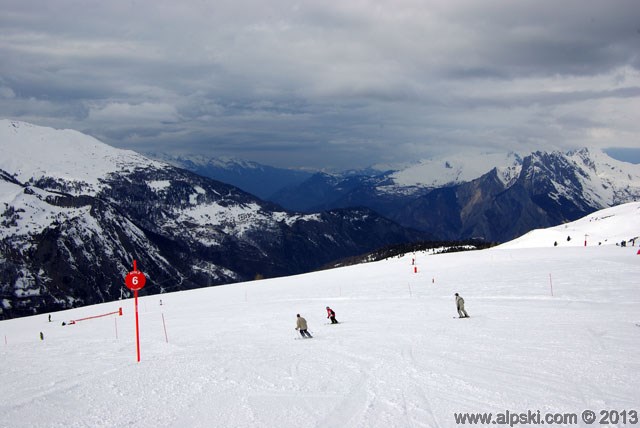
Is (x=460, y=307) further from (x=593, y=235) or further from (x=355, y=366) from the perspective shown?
(x=593, y=235)

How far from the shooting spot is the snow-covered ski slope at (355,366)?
46.0ft


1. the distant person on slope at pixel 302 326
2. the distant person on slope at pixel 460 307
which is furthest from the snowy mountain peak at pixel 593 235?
the distant person on slope at pixel 302 326

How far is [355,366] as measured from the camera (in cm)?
1927

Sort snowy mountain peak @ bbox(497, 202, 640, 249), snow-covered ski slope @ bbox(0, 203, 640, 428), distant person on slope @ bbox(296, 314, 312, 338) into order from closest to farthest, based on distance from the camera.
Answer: snow-covered ski slope @ bbox(0, 203, 640, 428) → distant person on slope @ bbox(296, 314, 312, 338) → snowy mountain peak @ bbox(497, 202, 640, 249)

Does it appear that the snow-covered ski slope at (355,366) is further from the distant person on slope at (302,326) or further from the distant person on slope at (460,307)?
the distant person on slope at (302,326)

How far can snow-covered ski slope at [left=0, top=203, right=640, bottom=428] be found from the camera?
552 inches

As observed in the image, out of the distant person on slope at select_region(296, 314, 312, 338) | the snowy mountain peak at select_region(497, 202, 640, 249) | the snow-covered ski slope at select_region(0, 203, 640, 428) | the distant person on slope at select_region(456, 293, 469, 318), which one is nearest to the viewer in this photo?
the snow-covered ski slope at select_region(0, 203, 640, 428)

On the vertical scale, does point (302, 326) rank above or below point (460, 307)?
above

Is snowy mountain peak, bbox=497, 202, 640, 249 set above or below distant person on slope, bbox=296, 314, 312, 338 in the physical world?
below

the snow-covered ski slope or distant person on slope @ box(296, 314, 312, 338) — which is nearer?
the snow-covered ski slope

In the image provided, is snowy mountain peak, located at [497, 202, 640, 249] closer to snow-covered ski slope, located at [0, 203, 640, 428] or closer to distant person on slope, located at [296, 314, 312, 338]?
snow-covered ski slope, located at [0, 203, 640, 428]

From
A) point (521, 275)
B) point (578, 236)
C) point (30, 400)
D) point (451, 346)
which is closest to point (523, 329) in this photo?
point (451, 346)

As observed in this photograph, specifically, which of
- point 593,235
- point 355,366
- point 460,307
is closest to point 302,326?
point 355,366

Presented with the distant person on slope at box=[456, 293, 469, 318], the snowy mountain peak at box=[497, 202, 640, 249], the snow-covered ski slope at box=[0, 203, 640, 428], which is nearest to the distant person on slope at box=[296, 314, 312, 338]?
the snow-covered ski slope at box=[0, 203, 640, 428]
